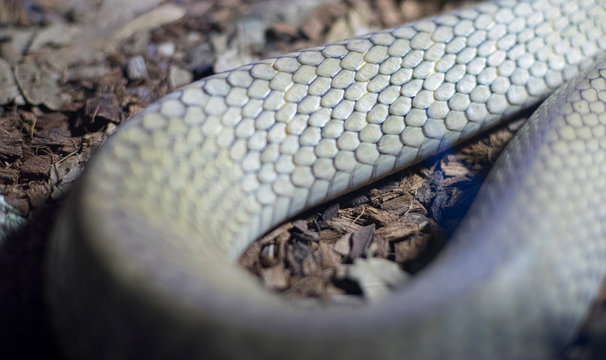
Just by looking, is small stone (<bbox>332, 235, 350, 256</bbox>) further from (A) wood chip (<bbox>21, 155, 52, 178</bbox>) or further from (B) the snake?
(A) wood chip (<bbox>21, 155, 52, 178</bbox>)

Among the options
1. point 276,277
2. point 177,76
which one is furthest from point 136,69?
point 276,277

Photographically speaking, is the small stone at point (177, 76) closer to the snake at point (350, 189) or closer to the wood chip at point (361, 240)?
the snake at point (350, 189)

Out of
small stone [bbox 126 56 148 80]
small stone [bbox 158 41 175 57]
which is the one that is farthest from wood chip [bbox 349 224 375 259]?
small stone [bbox 158 41 175 57]

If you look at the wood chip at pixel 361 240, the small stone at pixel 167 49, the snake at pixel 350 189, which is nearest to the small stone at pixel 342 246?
the wood chip at pixel 361 240

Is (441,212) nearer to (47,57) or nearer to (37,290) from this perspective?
(37,290)

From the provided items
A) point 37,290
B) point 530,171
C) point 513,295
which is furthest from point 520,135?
point 37,290

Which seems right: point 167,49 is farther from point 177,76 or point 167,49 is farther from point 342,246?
point 342,246

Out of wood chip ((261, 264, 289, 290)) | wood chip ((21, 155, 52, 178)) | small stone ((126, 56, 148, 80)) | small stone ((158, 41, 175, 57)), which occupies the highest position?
small stone ((158, 41, 175, 57))

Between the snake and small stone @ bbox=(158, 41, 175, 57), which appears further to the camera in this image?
small stone @ bbox=(158, 41, 175, 57)
